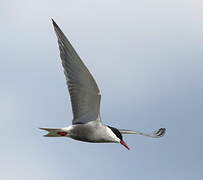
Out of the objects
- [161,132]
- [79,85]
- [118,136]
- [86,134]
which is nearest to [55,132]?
[86,134]

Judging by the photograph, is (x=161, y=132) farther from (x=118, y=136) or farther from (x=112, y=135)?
(x=112, y=135)

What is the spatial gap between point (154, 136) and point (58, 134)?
3.83 m

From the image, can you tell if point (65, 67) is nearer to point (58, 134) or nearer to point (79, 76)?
point (79, 76)

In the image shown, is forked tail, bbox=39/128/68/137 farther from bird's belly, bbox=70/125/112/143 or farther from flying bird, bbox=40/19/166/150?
bird's belly, bbox=70/125/112/143

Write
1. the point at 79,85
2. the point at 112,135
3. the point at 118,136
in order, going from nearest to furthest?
1. the point at 79,85
2. the point at 112,135
3. the point at 118,136

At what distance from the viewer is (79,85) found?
554 inches

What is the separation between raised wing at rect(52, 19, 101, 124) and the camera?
13.5m

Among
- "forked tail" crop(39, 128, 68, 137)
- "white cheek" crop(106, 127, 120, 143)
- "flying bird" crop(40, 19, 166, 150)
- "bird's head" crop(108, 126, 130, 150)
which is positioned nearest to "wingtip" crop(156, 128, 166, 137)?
"bird's head" crop(108, 126, 130, 150)

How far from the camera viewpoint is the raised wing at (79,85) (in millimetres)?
13508

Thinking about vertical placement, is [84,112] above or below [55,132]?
above

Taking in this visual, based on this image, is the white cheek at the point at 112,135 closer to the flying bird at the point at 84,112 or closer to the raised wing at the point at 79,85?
the flying bird at the point at 84,112

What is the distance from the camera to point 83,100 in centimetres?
1430

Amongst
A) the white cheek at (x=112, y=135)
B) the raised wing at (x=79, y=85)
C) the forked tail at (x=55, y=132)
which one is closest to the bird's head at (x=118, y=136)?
the white cheek at (x=112, y=135)

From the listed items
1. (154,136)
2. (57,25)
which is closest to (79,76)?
(57,25)
